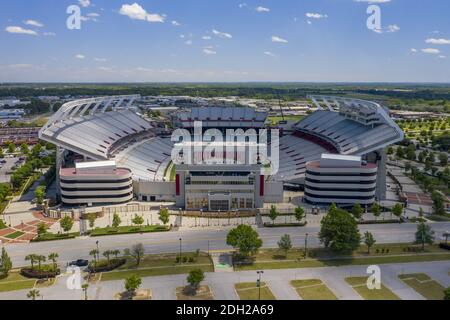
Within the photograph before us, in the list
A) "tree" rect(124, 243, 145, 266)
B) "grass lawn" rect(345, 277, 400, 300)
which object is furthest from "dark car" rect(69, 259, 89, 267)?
"grass lawn" rect(345, 277, 400, 300)

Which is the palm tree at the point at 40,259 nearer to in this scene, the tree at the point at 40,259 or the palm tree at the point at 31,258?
the tree at the point at 40,259

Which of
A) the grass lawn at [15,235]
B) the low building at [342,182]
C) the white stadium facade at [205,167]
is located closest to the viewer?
the grass lawn at [15,235]

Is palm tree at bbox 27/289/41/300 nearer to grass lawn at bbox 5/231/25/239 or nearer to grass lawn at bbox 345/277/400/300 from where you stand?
grass lawn at bbox 5/231/25/239

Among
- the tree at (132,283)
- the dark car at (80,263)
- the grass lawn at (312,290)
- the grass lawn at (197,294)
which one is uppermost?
the tree at (132,283)

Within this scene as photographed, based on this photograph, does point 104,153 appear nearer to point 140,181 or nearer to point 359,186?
point 140,181

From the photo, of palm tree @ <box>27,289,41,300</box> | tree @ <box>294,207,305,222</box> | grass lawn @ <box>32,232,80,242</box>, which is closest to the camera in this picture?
→ palm tree @ <box>27,289,41,300</box>

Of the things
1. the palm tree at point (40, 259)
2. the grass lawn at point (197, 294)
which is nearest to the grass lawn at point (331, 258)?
the grass lawn at point (197, 294)
